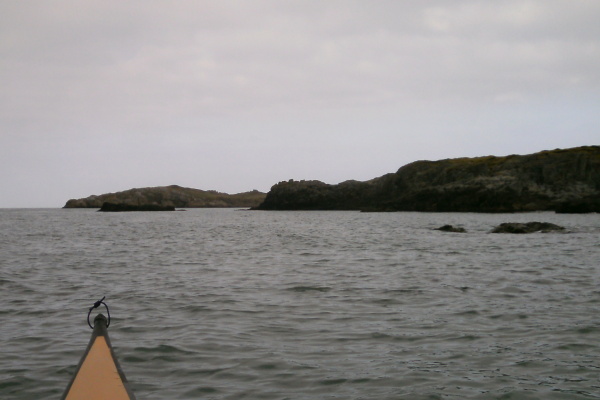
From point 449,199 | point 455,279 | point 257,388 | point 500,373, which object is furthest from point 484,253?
point 449,199

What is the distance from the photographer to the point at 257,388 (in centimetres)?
797

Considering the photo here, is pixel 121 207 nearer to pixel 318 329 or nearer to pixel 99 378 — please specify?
pixel 318 329

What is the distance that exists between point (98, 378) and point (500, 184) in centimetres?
11349

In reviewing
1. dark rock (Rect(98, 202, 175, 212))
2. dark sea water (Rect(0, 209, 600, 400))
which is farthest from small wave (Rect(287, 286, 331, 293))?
dark rock (Rect(98, 202, 175, 212))

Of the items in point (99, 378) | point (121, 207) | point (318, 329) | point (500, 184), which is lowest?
point (318, 329)

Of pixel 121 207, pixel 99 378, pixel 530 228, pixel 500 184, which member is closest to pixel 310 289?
pixel 99 378

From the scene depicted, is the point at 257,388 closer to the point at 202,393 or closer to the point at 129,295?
the point at 202,393

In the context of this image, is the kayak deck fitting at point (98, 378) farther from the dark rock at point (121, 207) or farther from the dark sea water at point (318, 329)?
the dark rock at point (121, 207)

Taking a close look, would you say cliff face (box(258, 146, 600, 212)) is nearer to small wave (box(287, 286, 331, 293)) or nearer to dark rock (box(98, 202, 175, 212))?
dark rock (box(98, 202, 175, 212))

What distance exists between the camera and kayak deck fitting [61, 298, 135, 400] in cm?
606

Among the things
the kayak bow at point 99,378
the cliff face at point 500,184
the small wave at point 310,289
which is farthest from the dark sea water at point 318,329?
the cliff face at point 500,184

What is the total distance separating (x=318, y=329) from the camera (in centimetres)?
1159

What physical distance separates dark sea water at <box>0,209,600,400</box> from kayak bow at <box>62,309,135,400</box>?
1181 millimetres

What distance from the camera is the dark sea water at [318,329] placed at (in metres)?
8.16
